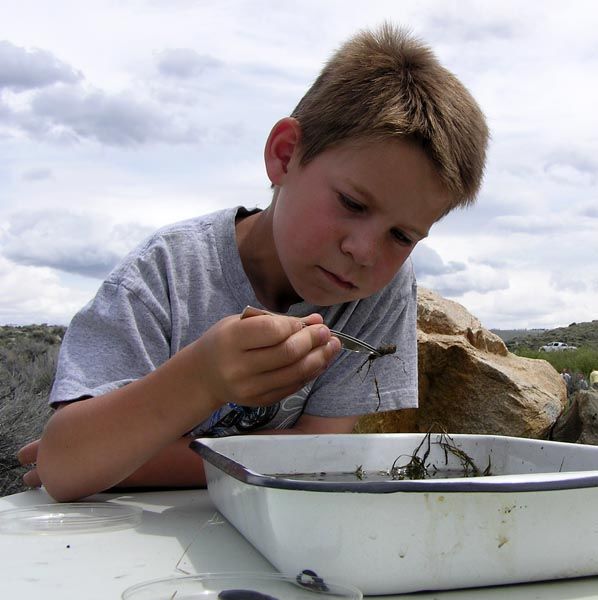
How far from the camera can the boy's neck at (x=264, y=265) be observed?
2.12 meters

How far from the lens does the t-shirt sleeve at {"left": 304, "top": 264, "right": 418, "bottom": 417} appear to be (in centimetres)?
218

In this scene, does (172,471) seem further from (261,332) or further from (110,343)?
(261,332)

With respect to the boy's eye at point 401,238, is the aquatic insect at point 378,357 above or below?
below

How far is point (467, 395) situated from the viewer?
12.4 ft

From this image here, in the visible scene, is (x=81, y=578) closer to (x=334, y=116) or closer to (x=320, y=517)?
(x=320, y=517)

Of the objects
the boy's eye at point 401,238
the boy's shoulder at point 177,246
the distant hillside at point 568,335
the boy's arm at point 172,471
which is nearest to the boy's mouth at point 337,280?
the boy's eye at point 401,238

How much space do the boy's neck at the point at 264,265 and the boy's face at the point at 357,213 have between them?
28 cm

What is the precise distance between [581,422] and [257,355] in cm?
250

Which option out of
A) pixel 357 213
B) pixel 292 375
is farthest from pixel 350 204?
pixel 292 375

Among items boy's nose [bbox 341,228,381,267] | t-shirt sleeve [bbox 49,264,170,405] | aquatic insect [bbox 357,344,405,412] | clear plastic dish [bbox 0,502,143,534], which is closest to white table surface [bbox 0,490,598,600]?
clear plastic dish [bbox 0,502,143,534]

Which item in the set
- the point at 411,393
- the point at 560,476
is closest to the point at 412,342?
the point at 411,393

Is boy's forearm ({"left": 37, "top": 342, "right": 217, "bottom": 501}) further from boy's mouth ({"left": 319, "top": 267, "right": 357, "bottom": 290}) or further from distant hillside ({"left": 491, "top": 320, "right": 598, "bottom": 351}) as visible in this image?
distant hillside ({"left": 491, "top": 320, "right": 598, "bottom": 351})

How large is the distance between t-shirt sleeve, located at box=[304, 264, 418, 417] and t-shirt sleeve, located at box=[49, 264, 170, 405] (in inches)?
22.4

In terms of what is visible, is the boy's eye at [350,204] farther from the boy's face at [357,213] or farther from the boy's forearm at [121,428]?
the boy's forearm at [121,428]
